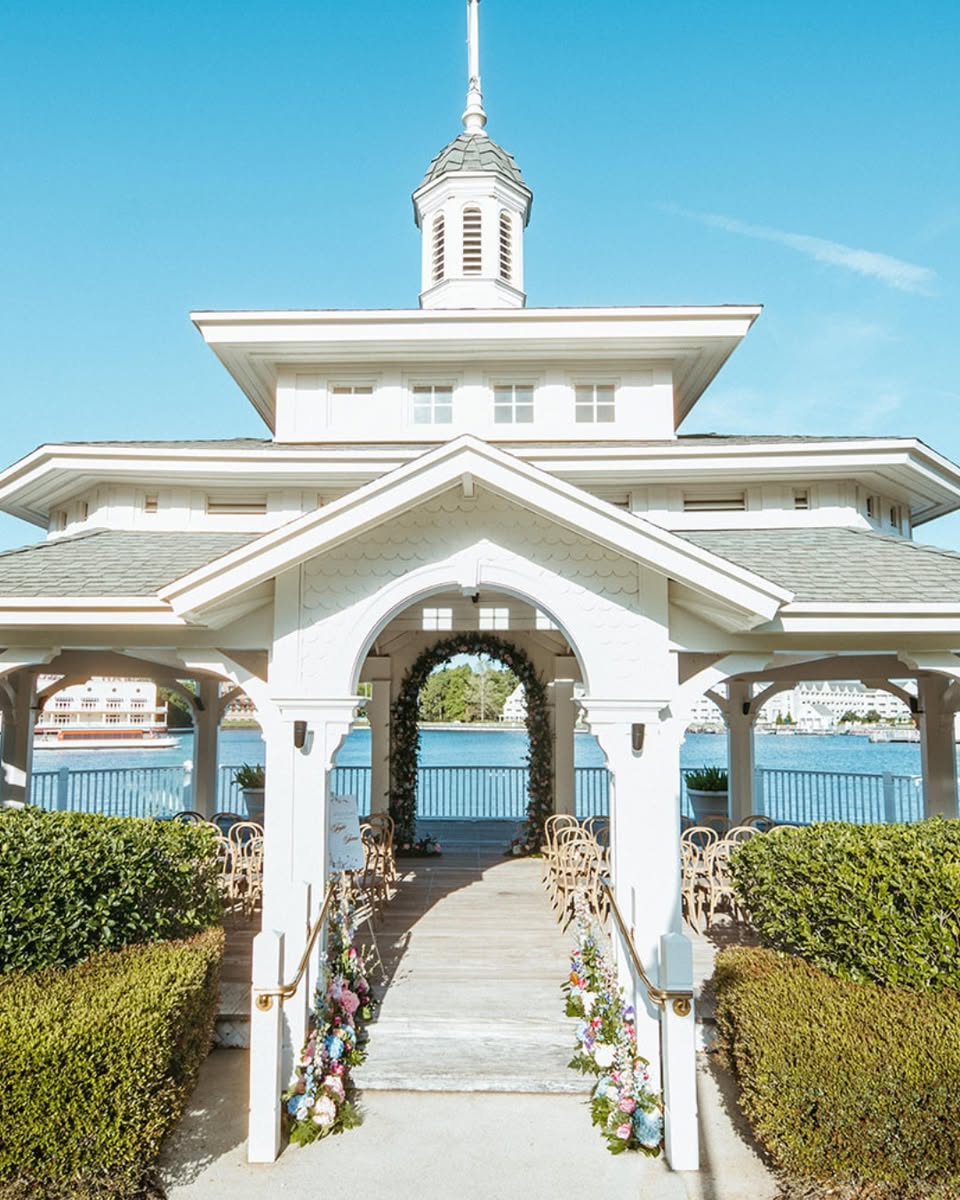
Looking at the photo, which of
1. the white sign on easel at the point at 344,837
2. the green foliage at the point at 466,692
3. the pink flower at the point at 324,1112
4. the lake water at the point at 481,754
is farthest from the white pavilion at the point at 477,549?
the green foliage at the point at 466,692

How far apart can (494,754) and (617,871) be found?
40.3 m

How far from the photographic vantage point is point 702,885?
861cm

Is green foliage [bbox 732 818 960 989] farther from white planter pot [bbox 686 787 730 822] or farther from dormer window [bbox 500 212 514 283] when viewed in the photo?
dormer window [bbox 500 212 514 283]

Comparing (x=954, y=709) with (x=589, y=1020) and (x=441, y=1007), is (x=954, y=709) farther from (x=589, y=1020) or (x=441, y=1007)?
(x=441, y=1007)

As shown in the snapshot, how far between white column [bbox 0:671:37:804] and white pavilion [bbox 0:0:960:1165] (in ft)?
0.10

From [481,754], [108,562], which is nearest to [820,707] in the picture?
[481,754]

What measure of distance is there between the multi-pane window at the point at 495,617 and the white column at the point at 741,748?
4109 millimetres

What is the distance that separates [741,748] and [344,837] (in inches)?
314

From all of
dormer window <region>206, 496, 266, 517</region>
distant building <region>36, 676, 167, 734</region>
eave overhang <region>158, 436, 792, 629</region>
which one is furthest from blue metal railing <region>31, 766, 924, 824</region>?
distant building <region>36, 676, 167, 734</region>

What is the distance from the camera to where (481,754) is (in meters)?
48.3

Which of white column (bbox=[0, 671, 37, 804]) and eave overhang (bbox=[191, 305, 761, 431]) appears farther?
white column (bbox=[0, 671, 37, 804])

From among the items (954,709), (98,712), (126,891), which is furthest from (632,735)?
(98,712)

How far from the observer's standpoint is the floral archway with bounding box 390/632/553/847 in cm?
1258

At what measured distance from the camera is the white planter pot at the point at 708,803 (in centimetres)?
1455
